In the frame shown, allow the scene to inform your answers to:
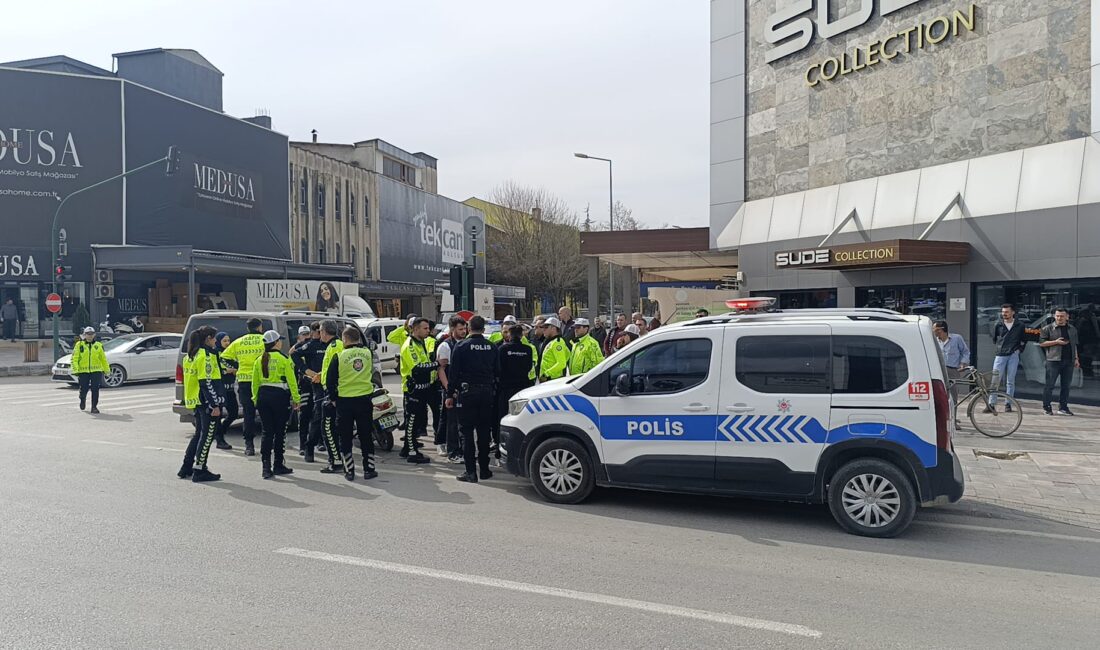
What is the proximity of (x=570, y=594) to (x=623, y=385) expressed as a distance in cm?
260

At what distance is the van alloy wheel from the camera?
6.40 metres

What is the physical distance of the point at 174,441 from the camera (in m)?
11.2

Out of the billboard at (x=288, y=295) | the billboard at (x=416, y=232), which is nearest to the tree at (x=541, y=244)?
the billboard at (x=416, y=232)

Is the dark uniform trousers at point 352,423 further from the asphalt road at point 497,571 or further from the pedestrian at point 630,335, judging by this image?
the pedestrian at point 630,335

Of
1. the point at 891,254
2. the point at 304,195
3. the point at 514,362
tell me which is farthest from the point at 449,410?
the point at 304,195

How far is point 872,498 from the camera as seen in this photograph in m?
6.45

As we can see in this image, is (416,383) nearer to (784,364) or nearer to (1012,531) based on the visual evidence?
(784,364)

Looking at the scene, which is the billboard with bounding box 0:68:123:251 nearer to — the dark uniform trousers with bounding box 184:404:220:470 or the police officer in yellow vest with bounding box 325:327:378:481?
the dark uniform trousers with bounding box 184:404:220:470

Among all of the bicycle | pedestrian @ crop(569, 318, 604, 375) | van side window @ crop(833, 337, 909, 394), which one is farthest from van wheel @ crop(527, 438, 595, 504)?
the bicycle

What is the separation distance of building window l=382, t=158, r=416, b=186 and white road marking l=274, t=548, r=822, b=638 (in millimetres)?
53473

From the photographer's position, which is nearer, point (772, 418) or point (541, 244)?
point (772, 418)

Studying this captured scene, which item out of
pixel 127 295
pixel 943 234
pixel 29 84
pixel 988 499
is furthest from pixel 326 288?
pixel 988 499

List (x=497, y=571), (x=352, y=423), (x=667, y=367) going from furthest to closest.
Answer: (x=352, y=423) < (x=667, y=367) < (x=497, y=571)

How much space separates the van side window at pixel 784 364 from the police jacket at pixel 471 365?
279cm
